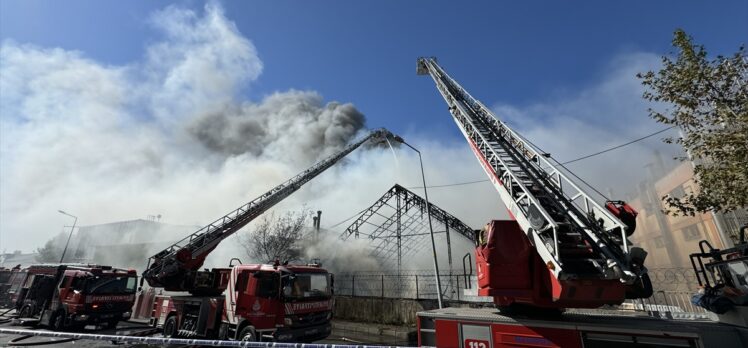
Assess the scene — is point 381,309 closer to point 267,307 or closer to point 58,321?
point 267,307

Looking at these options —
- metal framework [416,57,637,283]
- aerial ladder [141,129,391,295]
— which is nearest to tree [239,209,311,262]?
aerial ladder [141,129,391,295]

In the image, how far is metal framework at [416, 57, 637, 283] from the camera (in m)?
4.79

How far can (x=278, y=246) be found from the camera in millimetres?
25625

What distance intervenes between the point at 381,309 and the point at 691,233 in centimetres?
2430

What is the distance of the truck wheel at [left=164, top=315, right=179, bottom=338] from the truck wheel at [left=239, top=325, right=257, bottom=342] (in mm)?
3685

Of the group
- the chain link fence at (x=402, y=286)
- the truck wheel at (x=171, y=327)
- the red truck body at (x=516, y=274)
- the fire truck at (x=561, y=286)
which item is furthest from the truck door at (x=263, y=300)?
the chain link fence at (x=402, y=286)

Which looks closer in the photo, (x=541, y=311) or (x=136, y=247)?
(x=541, y=311)

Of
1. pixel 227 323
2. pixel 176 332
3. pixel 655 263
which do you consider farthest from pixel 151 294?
pixel 655 263

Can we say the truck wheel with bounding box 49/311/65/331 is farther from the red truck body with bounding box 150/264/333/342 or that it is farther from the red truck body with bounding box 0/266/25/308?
the red truck body with bounding box 0/266/25/308

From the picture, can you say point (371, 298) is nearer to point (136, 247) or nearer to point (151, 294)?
point (151, 294)

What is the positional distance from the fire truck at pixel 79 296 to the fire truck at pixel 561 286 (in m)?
15.2

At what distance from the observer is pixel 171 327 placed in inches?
473

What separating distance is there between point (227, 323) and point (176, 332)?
2899mm

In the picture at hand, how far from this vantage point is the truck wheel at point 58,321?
14.2m
